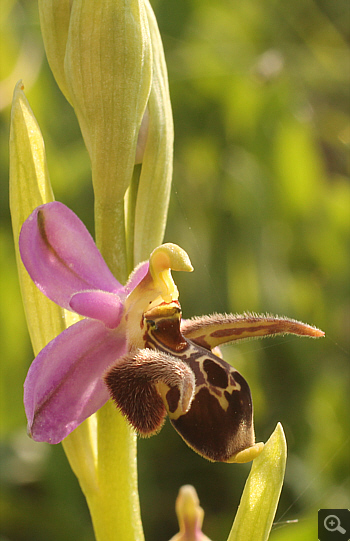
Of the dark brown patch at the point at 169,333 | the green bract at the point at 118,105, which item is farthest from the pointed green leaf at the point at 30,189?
the dark brown patch at the point at 169,333

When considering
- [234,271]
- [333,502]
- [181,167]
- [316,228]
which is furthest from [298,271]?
[333,502]

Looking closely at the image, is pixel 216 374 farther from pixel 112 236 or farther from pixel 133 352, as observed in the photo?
pixel 112 236

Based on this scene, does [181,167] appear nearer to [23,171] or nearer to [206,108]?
[206,108]

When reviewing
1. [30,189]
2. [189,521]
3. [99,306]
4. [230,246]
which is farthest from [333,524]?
[230,246]

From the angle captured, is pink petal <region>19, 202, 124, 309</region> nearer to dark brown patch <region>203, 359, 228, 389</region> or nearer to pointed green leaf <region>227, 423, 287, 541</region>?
dark brown patch <region>203, 359, 228, 389</region>

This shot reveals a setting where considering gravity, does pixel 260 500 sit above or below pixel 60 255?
below

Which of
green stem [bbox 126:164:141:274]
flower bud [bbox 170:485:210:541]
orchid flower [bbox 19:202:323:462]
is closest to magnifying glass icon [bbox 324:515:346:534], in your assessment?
flower bud [bbox 170:485:210:541]
